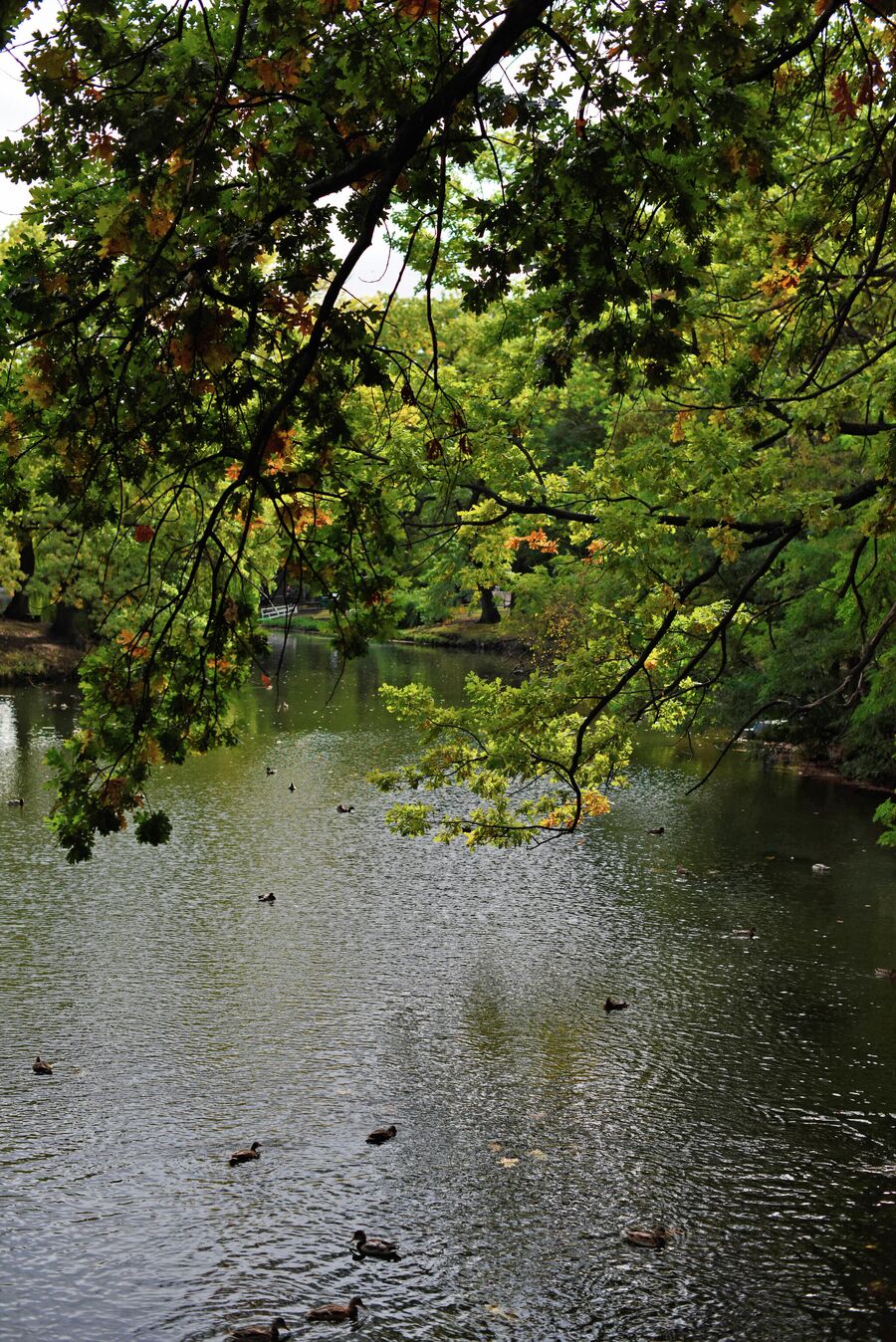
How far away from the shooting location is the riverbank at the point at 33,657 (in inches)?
1151

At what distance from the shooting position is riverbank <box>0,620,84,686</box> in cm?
2923

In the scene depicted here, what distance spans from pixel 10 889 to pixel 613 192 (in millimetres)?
10185

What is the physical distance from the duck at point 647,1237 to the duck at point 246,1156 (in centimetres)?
222

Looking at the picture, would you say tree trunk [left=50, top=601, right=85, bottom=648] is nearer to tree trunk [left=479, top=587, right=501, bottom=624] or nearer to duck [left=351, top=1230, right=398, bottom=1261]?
tree trunk [left=479, top=587, right=501, bottom=624]

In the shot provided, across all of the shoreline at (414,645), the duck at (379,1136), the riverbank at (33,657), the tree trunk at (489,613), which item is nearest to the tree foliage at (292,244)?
the shoreline at (414,645)

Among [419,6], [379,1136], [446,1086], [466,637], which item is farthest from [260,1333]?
[466,637]

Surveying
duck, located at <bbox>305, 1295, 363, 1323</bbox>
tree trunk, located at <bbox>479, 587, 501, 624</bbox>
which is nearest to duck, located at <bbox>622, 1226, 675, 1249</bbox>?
duck, located at <bbox>305, 1295, 363, 1323</bbox>

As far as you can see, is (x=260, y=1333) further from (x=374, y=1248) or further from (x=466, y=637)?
(x=466, y=637)

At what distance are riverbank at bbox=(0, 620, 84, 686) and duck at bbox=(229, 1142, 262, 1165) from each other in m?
21.9

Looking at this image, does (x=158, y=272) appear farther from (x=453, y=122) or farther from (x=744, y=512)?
(x=744, y=512)

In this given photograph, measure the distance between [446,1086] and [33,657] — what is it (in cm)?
2361

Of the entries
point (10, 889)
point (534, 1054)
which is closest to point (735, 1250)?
point (534, 1054)

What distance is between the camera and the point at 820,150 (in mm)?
9641

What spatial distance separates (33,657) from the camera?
2995cm
